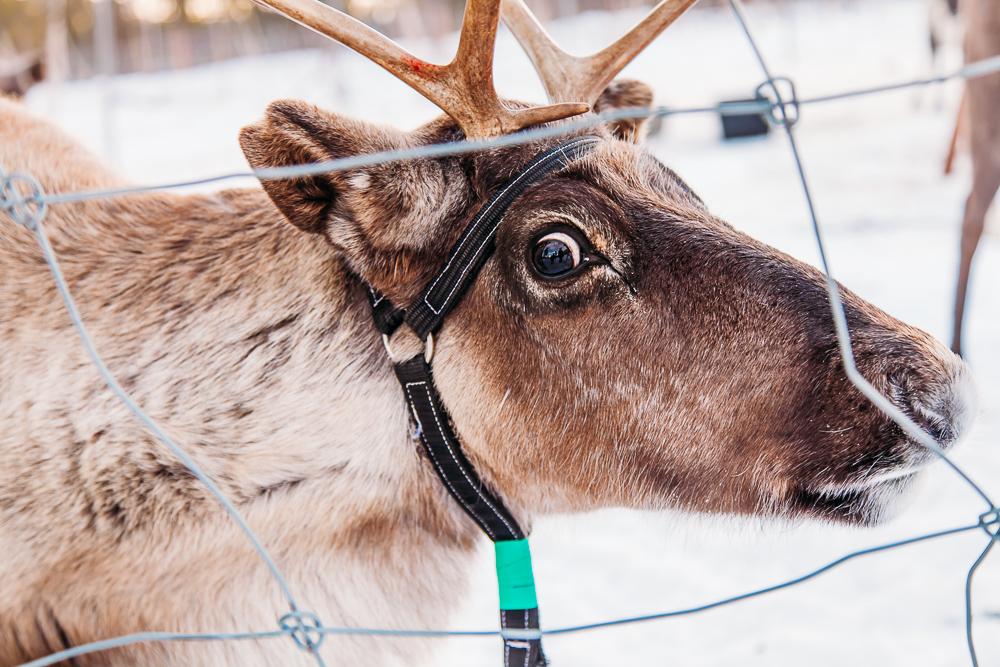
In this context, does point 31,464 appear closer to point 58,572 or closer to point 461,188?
point 58,572

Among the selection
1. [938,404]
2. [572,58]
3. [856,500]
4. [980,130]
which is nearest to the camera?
[938,404]

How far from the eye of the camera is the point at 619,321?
177 cm

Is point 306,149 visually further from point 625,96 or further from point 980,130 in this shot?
point 980,130

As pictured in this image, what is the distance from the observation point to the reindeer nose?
1.56 m

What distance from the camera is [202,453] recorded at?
1.81 m

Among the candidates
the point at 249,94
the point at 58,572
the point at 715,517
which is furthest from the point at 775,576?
the point at 249,94

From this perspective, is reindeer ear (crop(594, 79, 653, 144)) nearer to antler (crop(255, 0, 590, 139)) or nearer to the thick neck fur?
antler (crop(255, 0, 590, 139))

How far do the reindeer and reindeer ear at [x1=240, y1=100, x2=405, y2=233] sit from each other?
10.2 feet

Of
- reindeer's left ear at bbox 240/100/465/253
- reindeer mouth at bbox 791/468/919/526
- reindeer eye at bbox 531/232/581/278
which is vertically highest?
reindeer's left ear at bbox 240/100/465/253

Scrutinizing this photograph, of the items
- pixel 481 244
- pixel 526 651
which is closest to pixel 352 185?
pixel 481 244

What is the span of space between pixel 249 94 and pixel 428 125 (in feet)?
64.0

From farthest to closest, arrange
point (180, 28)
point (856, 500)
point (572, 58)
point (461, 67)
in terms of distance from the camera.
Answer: point (180, 28) < point (572, 58) < point (461, 67) < point (856, 500)

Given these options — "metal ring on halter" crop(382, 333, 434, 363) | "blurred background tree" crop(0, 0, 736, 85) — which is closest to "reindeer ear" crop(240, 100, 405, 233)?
"metal ring on halter" crop(382, 333, 434, 363)

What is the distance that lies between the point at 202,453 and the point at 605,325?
0.87 meters
